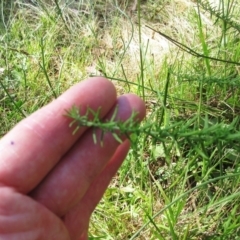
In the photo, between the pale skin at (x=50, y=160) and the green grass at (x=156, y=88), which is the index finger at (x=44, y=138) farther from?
the green grass at (x=156, y=88)

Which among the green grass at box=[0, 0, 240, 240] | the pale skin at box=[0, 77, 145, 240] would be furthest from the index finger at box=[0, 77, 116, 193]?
the green grass at box=[0, 0, 240, 240]

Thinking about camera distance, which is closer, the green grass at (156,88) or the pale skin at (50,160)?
the pale skin at (50,160)

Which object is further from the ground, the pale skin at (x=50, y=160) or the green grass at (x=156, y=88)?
the pale skin at (x=50, y=160)

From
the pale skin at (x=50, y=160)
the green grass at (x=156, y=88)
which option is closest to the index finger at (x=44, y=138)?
the pale skin at (x=50, y=160)

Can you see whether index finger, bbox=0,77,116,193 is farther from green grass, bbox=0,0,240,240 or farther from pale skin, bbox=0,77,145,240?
green grass, bbox=0,0,240,240

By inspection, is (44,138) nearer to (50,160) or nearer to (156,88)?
(50,160)

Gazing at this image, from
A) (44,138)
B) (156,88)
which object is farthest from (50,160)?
(156,88)
